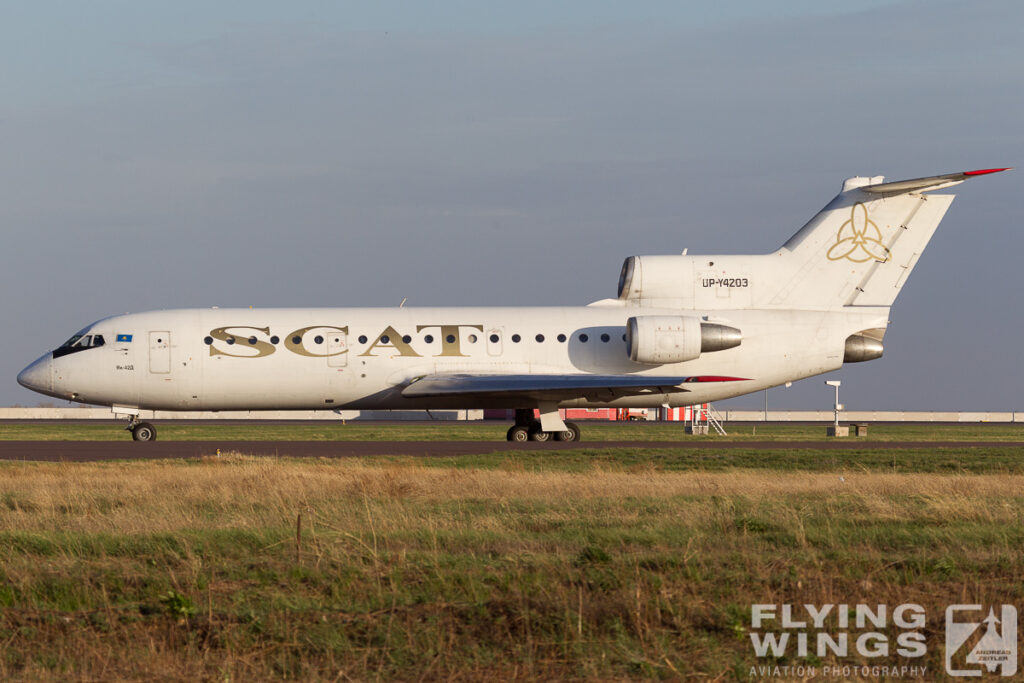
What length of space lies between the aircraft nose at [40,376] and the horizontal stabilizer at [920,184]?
26.7m

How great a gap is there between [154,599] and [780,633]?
205 inches

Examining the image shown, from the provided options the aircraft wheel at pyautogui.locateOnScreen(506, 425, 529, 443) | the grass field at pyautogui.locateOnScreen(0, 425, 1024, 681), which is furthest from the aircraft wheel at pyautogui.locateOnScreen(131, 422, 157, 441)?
the grass field at pyautogui.locateOnScreen(0, 425, 1024, 681)

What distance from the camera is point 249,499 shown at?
16.6 m

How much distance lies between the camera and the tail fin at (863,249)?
120 ft

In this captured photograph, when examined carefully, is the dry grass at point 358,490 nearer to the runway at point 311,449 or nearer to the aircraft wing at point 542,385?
the runway at point 311,449

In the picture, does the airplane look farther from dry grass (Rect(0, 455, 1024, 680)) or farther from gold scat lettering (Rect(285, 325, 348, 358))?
dry grass (Rect(0, 455, 1024, 680))

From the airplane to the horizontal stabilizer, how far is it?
7cm

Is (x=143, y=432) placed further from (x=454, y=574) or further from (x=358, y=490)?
(x=454, y=574)

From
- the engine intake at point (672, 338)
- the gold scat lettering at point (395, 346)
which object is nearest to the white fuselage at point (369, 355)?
the gold scat lettering at point (395, 346)

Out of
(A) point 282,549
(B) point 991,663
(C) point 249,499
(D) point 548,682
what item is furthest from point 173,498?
(B) point 991,663

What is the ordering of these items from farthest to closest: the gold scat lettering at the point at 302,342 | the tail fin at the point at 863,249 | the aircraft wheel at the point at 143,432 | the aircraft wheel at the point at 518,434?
the aircraft wheel at the point at 143,432 → the aircraft wheel at the point at 518,434 → the tail fin at the point at 863,249 → the gold scat lettering at the point at 302,342

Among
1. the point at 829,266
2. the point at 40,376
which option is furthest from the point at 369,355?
the point at 829,266

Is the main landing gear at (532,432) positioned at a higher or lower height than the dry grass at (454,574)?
higher

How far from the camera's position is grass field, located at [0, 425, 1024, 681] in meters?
8.35
